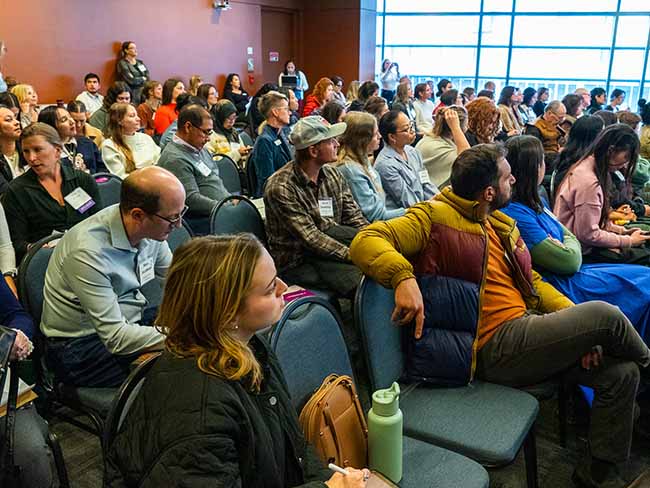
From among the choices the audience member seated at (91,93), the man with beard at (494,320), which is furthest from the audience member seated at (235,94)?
the man with beard at (494,320)

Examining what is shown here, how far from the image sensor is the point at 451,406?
1.76 meters

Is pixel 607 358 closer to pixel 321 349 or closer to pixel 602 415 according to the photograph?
pixel 602 415

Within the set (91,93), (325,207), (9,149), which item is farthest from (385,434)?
(91,93)

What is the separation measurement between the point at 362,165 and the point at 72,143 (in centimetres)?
232

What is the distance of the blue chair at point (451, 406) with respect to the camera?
160 centimetres

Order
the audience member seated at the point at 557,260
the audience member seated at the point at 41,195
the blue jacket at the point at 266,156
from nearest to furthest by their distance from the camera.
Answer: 1. the audience member seated at the point at 557,260
2. the audience member seated at the point at 41,195
3. the blue jacket at the point at 266,156

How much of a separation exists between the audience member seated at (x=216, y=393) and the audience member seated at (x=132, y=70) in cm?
788

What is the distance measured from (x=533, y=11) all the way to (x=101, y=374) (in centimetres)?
Answer: 1191

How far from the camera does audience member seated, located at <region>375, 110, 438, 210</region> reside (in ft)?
11.6

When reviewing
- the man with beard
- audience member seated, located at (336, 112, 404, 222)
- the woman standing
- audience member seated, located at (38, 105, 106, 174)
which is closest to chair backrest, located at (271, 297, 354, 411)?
the man with beard

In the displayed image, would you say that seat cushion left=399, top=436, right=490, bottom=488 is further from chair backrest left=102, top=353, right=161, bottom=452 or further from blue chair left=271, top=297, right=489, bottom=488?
chair backrest left=102, top=353, right=161, bottom=452

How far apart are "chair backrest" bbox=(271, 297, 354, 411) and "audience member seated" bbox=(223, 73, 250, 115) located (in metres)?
7.93

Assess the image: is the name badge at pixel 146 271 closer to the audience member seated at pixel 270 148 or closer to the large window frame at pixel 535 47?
the audience member seated at pixel 270 148

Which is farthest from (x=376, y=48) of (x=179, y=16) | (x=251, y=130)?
(x=251, y=130)
